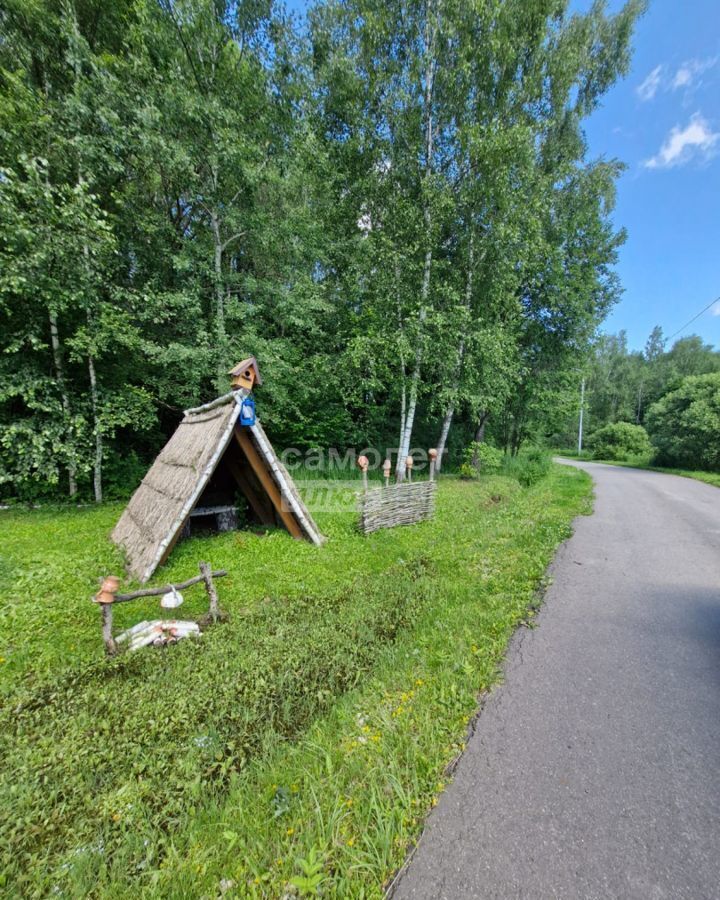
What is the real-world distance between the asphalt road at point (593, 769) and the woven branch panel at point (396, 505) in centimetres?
350

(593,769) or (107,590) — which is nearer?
(593,769)

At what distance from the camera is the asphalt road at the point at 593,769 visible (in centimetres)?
162

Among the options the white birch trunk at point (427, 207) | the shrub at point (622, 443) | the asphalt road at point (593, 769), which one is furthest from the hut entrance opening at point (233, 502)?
the shrub at point (622, 443)

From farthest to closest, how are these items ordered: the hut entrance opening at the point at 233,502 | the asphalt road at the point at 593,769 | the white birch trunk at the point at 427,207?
the white birch trunk at the point at 427,207
the hut entrance opening at the point at 233,502
the asphalt road at the point at 593,769

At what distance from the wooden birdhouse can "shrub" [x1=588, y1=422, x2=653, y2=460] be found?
107 feet

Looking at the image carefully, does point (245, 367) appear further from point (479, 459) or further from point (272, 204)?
point (479, 459)

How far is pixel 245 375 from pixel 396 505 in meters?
4.02

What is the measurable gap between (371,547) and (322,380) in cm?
663

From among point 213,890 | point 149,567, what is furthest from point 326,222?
point 213,890

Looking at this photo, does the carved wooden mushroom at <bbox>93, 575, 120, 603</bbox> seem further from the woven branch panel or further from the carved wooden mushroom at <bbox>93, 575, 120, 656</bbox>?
the woven branch panel

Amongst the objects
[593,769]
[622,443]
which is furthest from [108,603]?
[622,443]

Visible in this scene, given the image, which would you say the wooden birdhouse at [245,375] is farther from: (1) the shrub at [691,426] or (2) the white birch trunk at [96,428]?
(1) the shrub at [691,426]

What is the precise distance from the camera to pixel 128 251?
9.57m

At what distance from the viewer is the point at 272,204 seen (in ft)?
35.7
